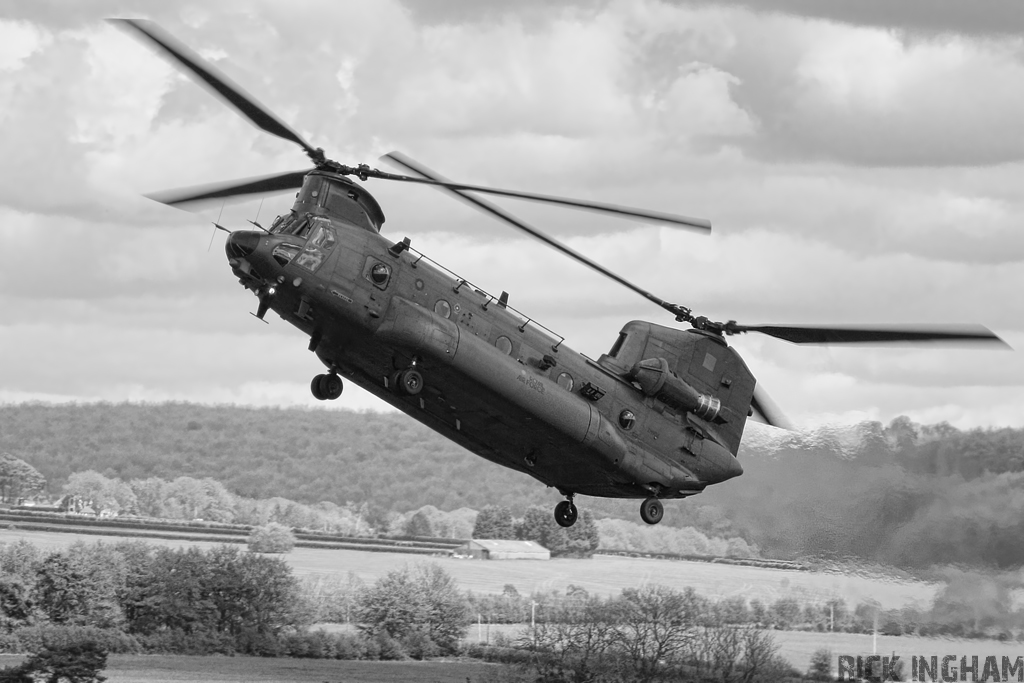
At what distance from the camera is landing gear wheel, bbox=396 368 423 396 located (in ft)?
84.5

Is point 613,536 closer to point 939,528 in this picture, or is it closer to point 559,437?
point 939,528

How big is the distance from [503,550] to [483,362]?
151ft

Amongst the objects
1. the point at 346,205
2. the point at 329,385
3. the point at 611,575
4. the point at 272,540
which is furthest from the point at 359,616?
the point at 346,205

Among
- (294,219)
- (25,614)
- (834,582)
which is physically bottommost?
(25,614)

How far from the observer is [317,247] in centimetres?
2520

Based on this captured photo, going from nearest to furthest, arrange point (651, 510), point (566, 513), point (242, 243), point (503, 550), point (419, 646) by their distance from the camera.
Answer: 1. point (242, 243)
2. point (651, 510)
3. point (566, 513)
4. point (419, 646)
5. point (503, 550)

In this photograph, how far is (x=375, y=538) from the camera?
73.9 metres

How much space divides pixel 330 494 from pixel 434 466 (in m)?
6.43

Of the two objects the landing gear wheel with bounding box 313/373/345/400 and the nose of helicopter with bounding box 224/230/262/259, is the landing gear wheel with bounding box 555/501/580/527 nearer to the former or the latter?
the landing gear wheel with bounding box 313/373/345/400

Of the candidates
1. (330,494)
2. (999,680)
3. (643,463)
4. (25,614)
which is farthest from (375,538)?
(643,463)

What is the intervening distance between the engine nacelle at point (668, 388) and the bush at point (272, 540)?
43.5 metres

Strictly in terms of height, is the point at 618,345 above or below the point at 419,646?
above

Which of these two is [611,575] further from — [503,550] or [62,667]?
[62,667]

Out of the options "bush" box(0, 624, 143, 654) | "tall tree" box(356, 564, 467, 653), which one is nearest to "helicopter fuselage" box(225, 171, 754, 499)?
"tall tree" box(356, 564, 467, 653)
